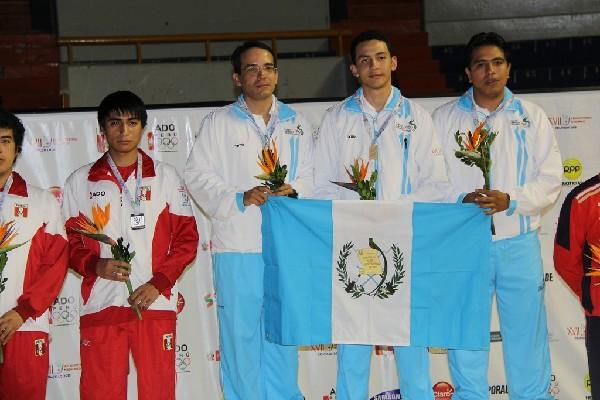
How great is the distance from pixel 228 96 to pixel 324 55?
6.92 feet

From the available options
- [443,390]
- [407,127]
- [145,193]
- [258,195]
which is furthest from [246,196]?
[443,390]

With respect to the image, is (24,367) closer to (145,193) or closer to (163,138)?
(145,193)

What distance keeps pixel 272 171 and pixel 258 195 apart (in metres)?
0.17

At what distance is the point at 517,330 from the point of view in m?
5.14

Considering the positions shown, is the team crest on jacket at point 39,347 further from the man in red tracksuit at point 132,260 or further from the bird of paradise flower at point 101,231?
the bird of paradise flower at point 101,231

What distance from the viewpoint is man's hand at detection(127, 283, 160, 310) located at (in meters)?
4.71

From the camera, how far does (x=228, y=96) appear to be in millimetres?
11438

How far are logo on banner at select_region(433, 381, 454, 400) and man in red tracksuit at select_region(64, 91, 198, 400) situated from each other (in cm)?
206

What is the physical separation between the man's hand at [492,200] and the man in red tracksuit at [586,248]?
2.02 feet

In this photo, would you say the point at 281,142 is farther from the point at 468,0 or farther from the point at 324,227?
the point at 468,0

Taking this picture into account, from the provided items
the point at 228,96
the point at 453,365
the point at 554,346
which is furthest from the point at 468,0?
the point at 453,365

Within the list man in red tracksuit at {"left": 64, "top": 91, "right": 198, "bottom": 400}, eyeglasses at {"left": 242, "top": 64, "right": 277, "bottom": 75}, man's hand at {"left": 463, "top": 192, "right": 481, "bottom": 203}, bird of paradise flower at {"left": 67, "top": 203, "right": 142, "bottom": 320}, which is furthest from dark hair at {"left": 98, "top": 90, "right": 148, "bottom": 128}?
man's hand at {"left": 463, "top": 192, "right": 481, "bottom": 203}

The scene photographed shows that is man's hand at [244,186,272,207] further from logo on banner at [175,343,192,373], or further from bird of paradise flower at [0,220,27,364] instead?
logo on banner at [175,343,192,373]

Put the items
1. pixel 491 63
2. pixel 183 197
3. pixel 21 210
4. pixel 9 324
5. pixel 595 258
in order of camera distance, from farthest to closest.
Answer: pixel 491 63 < pixel 183 197 < pixel 21 210 < pixel 9 324 < pixel 595 258
